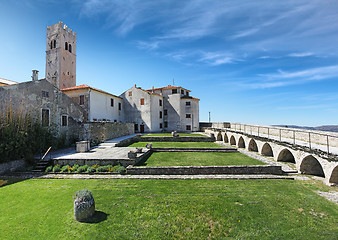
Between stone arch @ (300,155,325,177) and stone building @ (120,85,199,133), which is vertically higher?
stone building @ (120,85,199,133)

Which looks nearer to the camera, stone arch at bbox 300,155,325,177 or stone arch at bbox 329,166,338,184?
stone arch at bbox 329,166,338,184

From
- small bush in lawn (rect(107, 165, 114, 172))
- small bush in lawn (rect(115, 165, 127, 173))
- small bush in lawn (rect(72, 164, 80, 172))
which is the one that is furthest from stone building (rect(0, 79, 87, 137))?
small bush in lawn (rect(115, 165, 127, 173))

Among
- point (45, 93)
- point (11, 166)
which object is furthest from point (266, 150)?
point (45, 93)

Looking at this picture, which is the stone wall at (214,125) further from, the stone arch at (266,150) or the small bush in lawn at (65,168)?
the small bush in lawn at (65,168)

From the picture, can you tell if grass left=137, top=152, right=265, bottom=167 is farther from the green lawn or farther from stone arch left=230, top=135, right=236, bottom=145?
stone arch left=230, top=135, right=236, bottom=145

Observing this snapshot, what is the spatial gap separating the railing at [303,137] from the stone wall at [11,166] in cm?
2166

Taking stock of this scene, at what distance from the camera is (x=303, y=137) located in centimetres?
1590

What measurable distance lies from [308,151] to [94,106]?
1049 inches

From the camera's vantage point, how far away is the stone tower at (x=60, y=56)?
38.1 meters

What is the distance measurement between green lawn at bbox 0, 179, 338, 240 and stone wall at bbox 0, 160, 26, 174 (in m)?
2.86

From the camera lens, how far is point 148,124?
3622 centimetres

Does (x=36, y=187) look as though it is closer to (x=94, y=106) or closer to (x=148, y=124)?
(x=94, y=106)

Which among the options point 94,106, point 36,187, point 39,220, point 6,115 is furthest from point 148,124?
point 39,220

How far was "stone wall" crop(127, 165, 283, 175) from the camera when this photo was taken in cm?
1237
